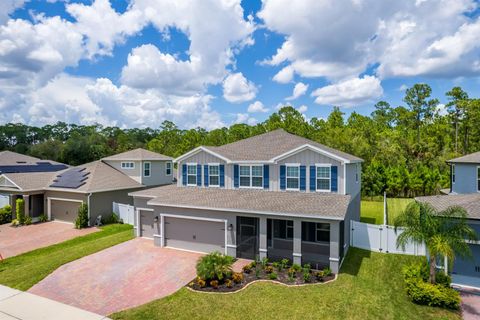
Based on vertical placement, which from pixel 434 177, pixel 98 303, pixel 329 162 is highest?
pixel 329 162

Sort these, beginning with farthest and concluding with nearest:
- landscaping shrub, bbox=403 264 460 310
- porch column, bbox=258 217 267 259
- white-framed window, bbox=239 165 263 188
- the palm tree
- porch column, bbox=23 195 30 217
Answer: porch column, bbox=23 195 30 217 < white-framed window, bbox=239 165 263 188 < porch column, bbox=258 217 267 259 < the palm tree < landscaping shrub, bbox=403 264 460 310

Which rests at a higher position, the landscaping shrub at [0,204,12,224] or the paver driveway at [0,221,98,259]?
the landscaping shrub at [0,204,12,224]

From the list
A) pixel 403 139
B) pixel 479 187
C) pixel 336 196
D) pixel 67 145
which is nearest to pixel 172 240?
pixel 336 196

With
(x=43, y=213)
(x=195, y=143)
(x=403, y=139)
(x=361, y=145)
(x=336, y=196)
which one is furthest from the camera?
(x=195, y=143)

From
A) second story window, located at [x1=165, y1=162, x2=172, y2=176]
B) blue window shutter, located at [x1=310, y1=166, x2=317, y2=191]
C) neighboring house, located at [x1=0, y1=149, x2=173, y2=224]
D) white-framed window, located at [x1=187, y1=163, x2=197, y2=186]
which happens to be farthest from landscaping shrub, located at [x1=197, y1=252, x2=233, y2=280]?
second story window, located at [x1=165, y1=162, x2=172, y2=176]

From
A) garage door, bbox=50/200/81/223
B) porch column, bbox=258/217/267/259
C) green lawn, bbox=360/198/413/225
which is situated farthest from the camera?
green lawn, bbox=360/198/413/225

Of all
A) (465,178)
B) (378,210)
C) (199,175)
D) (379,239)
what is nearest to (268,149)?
(199,175)

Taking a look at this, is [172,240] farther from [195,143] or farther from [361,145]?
[195,143]

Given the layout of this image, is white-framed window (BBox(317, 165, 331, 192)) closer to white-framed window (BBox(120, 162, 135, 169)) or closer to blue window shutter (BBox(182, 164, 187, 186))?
blue window shutter (BBox(182, 164, 187, 186))

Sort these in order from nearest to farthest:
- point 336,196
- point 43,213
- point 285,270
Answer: point 285,270 → point 336,196 → point 43,213
